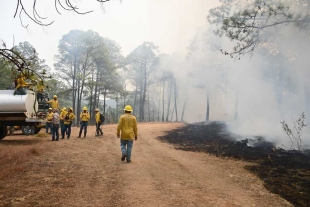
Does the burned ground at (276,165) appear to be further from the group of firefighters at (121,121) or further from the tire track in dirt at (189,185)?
the group of firefighters at (121,121)

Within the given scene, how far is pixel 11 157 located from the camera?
905 centimetres

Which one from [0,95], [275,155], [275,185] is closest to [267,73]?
[275,155]

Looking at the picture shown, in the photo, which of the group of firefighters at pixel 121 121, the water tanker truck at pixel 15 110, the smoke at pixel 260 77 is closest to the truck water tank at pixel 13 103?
the water tanker truck at pixel 15 110

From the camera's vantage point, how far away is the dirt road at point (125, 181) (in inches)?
201

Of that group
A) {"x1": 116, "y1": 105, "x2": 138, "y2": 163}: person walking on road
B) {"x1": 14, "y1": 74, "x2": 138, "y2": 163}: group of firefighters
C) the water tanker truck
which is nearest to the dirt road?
{"x1": 116, "y1": 105, "x2": 138, "y2": 163}: person walking on road

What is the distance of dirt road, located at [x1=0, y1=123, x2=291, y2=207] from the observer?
16.8ft

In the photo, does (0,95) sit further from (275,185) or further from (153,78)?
(153,78)

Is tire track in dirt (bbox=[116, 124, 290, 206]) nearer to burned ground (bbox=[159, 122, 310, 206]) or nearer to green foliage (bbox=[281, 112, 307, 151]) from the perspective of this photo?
burned ground (bbox=[159, 122, 310, 206])

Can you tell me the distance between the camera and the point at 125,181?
20.6 ft

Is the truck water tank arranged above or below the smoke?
below

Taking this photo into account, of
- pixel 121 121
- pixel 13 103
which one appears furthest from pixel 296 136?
pixel 13 103

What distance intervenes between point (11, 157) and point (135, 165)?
458 centimetres

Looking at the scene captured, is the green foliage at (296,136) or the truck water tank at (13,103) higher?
the truck water tank at (13,103)

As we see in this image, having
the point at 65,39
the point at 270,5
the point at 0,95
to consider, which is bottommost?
the point at 0,95
